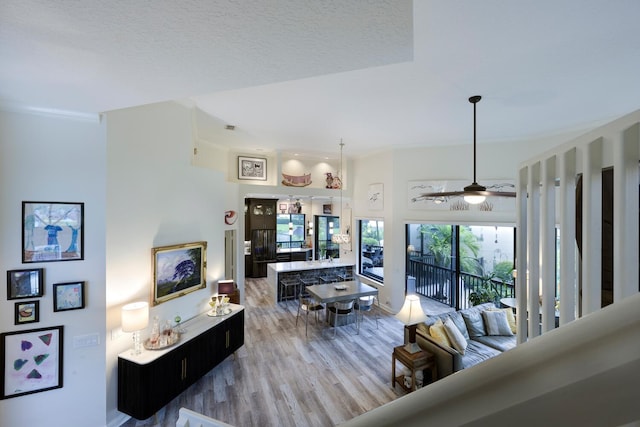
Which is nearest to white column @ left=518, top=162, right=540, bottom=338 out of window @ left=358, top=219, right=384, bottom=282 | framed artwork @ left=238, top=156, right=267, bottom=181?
window @ left=358, top=219, right=384, bottom=282

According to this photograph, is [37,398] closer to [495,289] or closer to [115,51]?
[115,51]

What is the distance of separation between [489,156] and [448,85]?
122 inches

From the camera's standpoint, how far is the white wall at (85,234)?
2.63 m

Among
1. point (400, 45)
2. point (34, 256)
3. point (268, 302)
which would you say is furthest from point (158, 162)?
point (268, 302)

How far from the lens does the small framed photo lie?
2811 millimetres

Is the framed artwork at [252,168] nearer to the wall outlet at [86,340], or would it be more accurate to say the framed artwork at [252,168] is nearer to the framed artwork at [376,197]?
the framed artwork at [376,197]

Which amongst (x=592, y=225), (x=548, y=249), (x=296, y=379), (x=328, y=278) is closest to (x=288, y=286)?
(x=328, y=278)

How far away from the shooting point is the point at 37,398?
279cm

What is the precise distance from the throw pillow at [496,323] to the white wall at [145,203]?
193 inches

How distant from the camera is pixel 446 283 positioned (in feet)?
21.5

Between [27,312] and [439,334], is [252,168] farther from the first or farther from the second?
[439,334]

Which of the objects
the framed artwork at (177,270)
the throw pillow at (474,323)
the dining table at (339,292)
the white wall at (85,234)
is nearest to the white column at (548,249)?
the white wall at (85,234)

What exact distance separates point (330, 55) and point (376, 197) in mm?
5619

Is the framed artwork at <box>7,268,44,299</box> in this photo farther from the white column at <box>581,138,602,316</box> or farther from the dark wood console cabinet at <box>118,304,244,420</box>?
the white column at <box>581,138,602,316</box>
